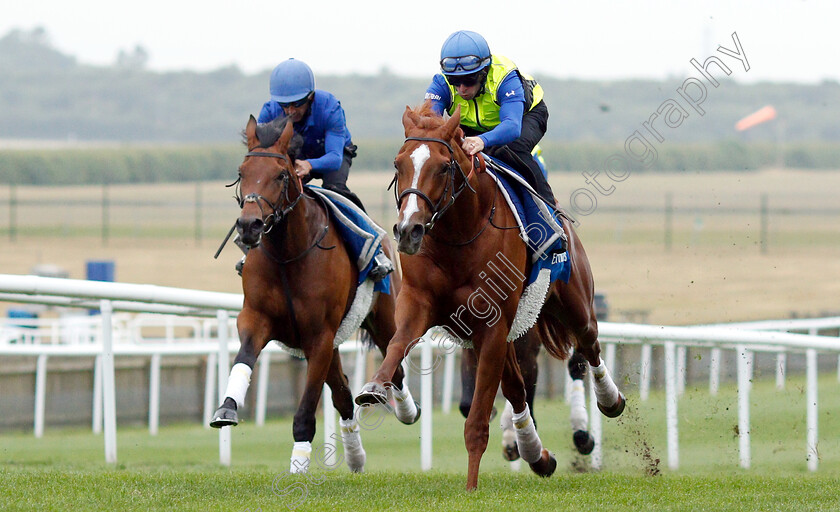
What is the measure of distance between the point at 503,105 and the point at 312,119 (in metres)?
1.36

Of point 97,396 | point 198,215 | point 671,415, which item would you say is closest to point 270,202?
point 671,415

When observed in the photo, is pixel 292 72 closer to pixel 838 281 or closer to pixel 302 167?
pixel 302 167

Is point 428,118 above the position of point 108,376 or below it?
above

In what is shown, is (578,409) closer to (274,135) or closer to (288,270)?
(288,270)

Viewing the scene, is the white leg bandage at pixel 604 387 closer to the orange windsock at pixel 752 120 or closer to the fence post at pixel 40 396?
the fence post at pixel 40 396

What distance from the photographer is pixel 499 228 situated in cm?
606

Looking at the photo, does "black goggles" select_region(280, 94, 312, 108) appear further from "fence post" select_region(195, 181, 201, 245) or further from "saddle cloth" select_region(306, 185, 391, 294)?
"fence post" select_region(195, 181, 201, 245)

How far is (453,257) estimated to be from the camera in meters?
5.84

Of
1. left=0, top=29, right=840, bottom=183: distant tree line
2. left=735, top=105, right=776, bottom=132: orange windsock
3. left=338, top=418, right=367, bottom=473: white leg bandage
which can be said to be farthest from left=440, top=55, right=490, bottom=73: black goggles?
left=735, top=105, right=776, bottom=132: orange windsock

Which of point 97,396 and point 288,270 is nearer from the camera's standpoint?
point 288,270

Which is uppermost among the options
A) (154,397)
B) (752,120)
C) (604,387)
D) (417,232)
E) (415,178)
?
(752,120)

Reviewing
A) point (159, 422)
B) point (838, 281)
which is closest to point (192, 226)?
point (838, 281)

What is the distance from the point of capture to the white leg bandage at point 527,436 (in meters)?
6.69

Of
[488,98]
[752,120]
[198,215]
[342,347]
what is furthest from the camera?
[752,120]
